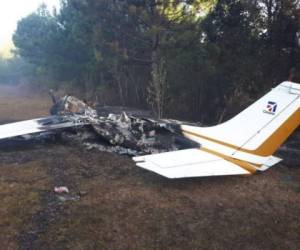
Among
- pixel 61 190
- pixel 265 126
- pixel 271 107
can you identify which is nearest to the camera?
pixel 61 190

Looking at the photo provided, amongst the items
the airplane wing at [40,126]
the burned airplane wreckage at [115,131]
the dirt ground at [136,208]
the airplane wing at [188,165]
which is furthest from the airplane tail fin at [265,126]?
the airplane wing at [40,126]

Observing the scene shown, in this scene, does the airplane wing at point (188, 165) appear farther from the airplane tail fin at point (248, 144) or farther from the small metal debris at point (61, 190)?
the small metal debris at point (61, 190)

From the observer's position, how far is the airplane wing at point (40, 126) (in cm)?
999

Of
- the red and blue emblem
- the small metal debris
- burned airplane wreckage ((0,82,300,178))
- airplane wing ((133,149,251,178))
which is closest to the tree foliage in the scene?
burned airplane wreckage ((0,82,300,178))

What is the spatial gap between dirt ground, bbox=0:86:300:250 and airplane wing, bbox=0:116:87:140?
2.98ft

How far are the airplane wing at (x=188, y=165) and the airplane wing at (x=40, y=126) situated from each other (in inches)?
166

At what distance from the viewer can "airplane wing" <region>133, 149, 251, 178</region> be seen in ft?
22.9

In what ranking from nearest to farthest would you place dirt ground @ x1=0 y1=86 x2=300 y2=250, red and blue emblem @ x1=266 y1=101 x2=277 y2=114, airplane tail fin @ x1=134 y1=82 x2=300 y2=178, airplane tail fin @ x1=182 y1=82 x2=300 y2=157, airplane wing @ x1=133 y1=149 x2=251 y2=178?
1. dirt ground @ x1=0 y1=86 x2=300 y2=250
2. airplane wing @ x1=133 y1=149 x2=251 y2=178
3. airplane tail fin @ x1=134 y1=82 x2=300 y2=178
4. airplane tail fin @ x1=182 y1=82 x2=300 y2=157
5. red and blue emblem @ x1=266 y1=101 x2=277 y2=114

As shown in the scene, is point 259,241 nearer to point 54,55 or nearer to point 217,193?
point 217,193

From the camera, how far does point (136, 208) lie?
22.3ft

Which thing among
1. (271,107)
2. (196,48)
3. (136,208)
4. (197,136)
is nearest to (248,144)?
(271,107)

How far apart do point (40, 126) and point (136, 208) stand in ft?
17.7

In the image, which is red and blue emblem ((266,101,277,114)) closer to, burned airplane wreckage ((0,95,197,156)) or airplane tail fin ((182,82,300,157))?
airplane tail fin ((182,82,300,157))

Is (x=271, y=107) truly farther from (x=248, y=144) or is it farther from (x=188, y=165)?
(x=188, y=165)
